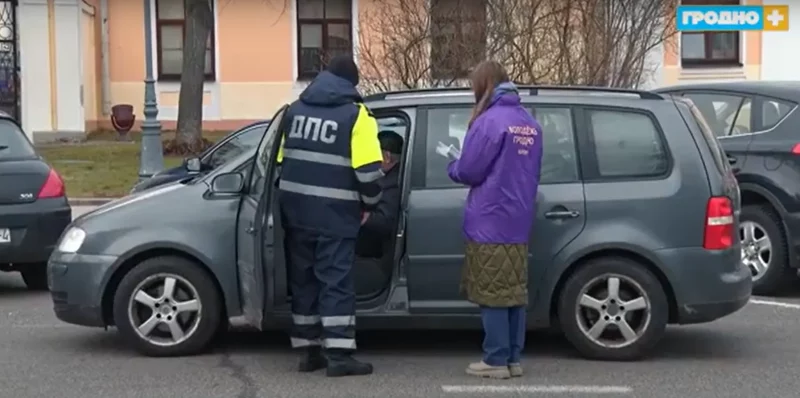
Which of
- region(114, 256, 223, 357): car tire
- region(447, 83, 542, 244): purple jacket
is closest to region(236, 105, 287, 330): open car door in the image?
region(114, 256, 223, 357): car tire

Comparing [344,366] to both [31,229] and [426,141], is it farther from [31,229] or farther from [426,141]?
[31,229]

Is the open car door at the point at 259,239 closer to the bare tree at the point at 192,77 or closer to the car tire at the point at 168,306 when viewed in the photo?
the car tire at the point at 168,306

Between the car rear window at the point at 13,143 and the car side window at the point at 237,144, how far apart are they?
2446 mm

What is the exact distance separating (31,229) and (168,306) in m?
3.01

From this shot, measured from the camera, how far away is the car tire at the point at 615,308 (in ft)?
25.4

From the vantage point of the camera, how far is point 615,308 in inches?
307

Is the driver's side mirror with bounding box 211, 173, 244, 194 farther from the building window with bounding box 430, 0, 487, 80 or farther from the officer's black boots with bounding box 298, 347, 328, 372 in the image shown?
the building window with bounding box 430, 0, 487, 80

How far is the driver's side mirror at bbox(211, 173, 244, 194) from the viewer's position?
7.95 meters

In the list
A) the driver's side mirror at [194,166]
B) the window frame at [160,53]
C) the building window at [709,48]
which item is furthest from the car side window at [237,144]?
the building window at [709,48]

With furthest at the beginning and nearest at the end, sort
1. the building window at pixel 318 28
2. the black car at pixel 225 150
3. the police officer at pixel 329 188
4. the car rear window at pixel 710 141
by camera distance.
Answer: the building window at pixel 318 28 → the black car at pixel 225 150 → the car rear window at pixel 710 141 → the police officer at pixel 329 188

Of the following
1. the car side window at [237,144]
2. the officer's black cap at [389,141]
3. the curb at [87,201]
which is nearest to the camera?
the officer's black cap at [389,141]

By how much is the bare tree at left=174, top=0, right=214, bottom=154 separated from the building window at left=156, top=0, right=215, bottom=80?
6983 mm

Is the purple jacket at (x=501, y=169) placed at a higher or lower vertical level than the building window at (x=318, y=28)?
lower

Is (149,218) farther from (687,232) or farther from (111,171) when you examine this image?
(111,171)
